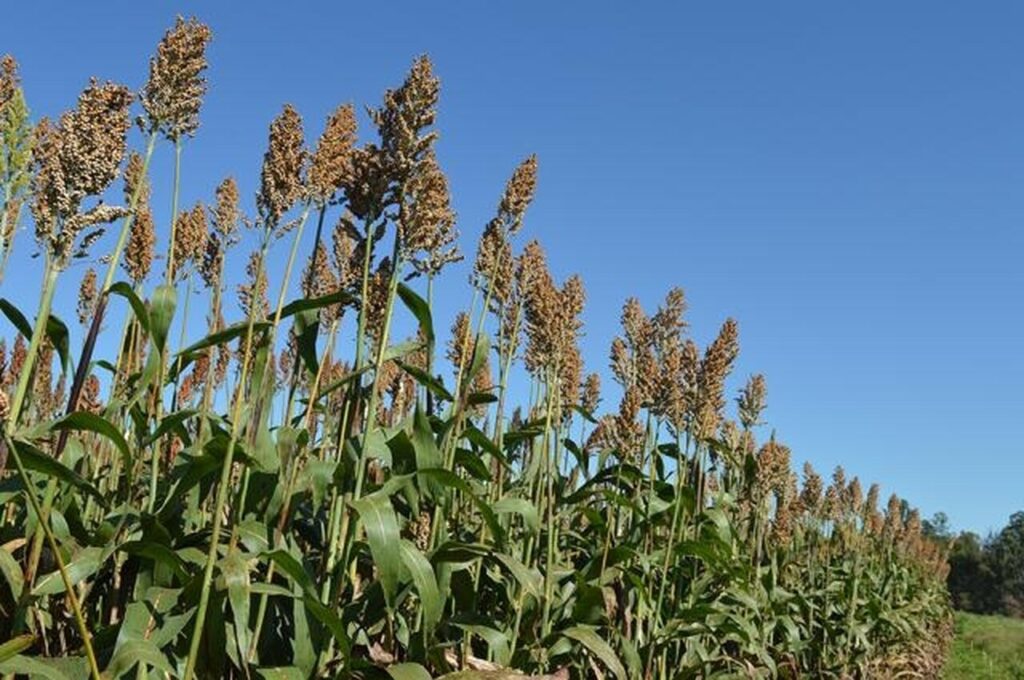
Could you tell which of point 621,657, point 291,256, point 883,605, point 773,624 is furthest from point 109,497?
point 883,605

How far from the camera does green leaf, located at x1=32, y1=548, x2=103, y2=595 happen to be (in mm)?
1987

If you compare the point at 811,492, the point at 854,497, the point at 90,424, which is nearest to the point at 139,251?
the point at 90,424

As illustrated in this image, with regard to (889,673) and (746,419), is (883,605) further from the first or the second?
(746,419)

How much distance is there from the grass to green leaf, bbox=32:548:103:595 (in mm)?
10475

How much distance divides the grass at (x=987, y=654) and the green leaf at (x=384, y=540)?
1000 cm

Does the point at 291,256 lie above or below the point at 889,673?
above

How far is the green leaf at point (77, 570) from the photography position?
199cm

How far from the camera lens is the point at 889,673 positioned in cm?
715

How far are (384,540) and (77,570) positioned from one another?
27.1 inches

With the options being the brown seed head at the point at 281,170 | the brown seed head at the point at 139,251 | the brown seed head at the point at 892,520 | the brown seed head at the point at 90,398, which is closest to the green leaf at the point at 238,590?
the brown seed head at the point at 281,170

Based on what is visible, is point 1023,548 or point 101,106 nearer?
point 101,106

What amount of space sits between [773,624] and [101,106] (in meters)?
4.58

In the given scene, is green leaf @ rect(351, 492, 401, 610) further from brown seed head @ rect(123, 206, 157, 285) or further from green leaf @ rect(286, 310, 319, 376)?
brown seed head @ rect(123, 206, 157, 285)

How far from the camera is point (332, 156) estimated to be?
245 centimetres
